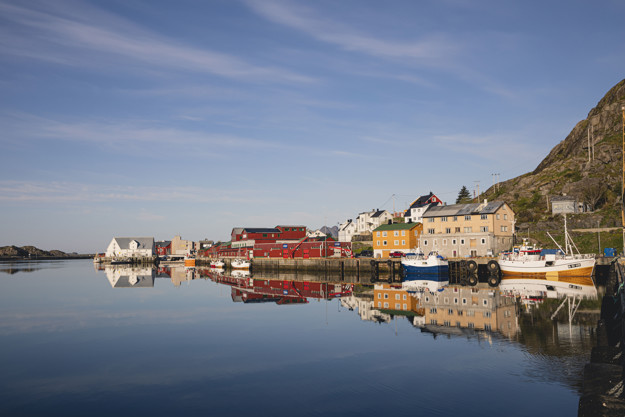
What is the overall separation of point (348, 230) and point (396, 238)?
216ft

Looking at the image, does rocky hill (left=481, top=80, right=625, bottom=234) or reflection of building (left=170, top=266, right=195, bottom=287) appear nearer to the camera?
reflection of building (left=170, top=266, right=195, bottom=287)

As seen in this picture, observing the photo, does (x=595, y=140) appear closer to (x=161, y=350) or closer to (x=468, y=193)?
(x=468, y=193)

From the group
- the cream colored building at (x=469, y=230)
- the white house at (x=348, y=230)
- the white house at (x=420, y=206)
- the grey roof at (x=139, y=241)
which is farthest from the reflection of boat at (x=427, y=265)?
the grey roof at (x=139, y=241)

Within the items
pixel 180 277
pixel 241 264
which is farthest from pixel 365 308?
pixel 241 264

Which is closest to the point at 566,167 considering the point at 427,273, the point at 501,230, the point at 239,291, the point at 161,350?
the point at 501,230

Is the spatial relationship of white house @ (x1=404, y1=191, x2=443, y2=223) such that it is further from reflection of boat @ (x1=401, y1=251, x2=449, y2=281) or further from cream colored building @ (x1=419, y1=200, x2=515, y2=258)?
reflection of boat @ (x1=401, y1=251, x2=449, y2=281)

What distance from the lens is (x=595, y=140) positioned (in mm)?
140500

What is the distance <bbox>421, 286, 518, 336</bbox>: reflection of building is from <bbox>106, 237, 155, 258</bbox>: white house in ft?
506

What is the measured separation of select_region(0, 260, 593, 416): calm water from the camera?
639 inches

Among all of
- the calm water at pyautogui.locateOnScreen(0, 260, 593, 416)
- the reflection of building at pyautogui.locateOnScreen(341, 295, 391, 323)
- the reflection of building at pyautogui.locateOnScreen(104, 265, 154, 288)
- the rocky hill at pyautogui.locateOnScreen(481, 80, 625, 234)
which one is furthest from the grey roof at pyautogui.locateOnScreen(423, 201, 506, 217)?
the reflection of building at pyautogui.locateOnScreen(104, 265, 154, 288)

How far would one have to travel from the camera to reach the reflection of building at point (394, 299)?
40812 millimetres

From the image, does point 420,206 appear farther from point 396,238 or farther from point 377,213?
point 396,238

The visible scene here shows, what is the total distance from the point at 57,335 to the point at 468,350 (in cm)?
2472

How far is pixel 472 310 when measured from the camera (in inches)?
1478
